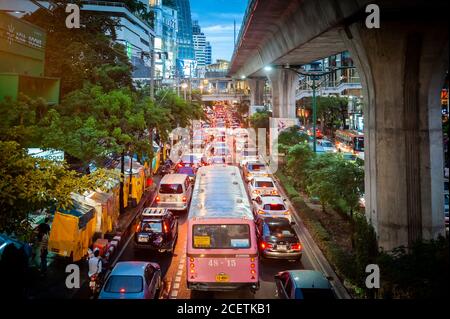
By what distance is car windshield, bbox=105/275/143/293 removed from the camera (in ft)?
31.6

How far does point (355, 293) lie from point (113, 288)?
21.2ft

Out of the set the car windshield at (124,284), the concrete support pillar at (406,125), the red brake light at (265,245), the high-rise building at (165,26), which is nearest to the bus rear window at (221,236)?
the car windshield at (124,284)

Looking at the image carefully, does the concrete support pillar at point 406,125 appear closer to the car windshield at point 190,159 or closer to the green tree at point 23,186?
the green tree at point 23,186

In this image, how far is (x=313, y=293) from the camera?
9.12 metres

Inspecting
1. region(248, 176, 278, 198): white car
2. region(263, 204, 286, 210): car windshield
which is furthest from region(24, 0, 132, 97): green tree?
region(263, 204, 286, 210): car windshield

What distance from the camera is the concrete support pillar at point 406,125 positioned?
1136cm

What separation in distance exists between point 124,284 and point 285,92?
3276cm

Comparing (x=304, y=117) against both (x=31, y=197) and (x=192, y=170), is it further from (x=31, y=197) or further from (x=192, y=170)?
(x=31, y=197)

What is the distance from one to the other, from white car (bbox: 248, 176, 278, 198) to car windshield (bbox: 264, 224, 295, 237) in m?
7.20

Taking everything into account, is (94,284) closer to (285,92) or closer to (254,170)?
(254,170)

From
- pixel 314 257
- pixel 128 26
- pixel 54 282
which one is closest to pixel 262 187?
pixel 314 257

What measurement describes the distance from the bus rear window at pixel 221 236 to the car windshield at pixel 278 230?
3.13m

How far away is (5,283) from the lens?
25.0ft
